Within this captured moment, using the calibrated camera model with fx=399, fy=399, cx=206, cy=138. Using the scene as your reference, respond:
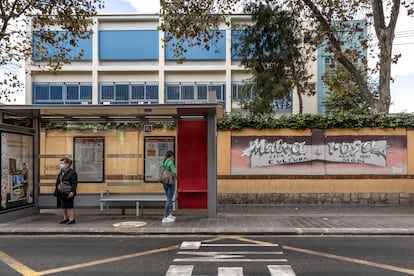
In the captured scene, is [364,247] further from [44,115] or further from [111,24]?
Result: [111,24]

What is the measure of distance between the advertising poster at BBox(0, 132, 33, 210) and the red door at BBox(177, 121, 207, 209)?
14.0 feet

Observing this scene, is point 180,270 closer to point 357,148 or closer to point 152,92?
point 357,148

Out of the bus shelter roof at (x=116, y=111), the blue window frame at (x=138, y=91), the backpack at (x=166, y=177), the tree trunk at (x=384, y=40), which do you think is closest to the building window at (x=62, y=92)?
the blue window frame at (x=138, y=91)

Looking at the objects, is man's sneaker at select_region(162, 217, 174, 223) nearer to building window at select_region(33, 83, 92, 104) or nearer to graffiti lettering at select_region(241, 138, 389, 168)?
graffiti lettering at select_region(241, 138, 389, 168)

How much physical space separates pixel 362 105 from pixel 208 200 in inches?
859

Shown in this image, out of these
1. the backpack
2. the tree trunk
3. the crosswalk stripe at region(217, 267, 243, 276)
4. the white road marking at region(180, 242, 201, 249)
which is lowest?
the white road marking at region(180, 242, 201, 249)

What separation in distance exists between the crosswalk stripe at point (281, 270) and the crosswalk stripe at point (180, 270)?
120 centimetres

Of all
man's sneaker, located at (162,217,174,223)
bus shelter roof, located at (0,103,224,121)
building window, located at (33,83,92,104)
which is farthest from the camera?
building window, located at (33,83,92,104)

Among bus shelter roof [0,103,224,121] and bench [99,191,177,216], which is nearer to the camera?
bus shelter roof [0,103,224,121]

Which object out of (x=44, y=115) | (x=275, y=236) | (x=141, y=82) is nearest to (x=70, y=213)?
(x=44, y=115)

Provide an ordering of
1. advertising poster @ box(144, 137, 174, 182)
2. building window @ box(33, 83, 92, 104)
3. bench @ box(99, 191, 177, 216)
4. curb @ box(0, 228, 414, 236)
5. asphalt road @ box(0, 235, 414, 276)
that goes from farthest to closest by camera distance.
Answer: building window @ box(33, 83, 92, 104) < advertising poster @ box(144, 137, 174, 182) < bench @ box(99, 191, 177, 216) < curb @ box(0, 228, 414, 236) < asphalt road @ box(0, 235, 414, 276)

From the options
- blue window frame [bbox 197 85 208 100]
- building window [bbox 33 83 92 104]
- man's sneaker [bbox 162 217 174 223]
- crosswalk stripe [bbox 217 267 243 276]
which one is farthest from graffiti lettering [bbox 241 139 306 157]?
building window [bbox 33 83 92 104]

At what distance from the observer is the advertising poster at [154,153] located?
38.0 feet

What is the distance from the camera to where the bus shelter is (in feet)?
33.4
